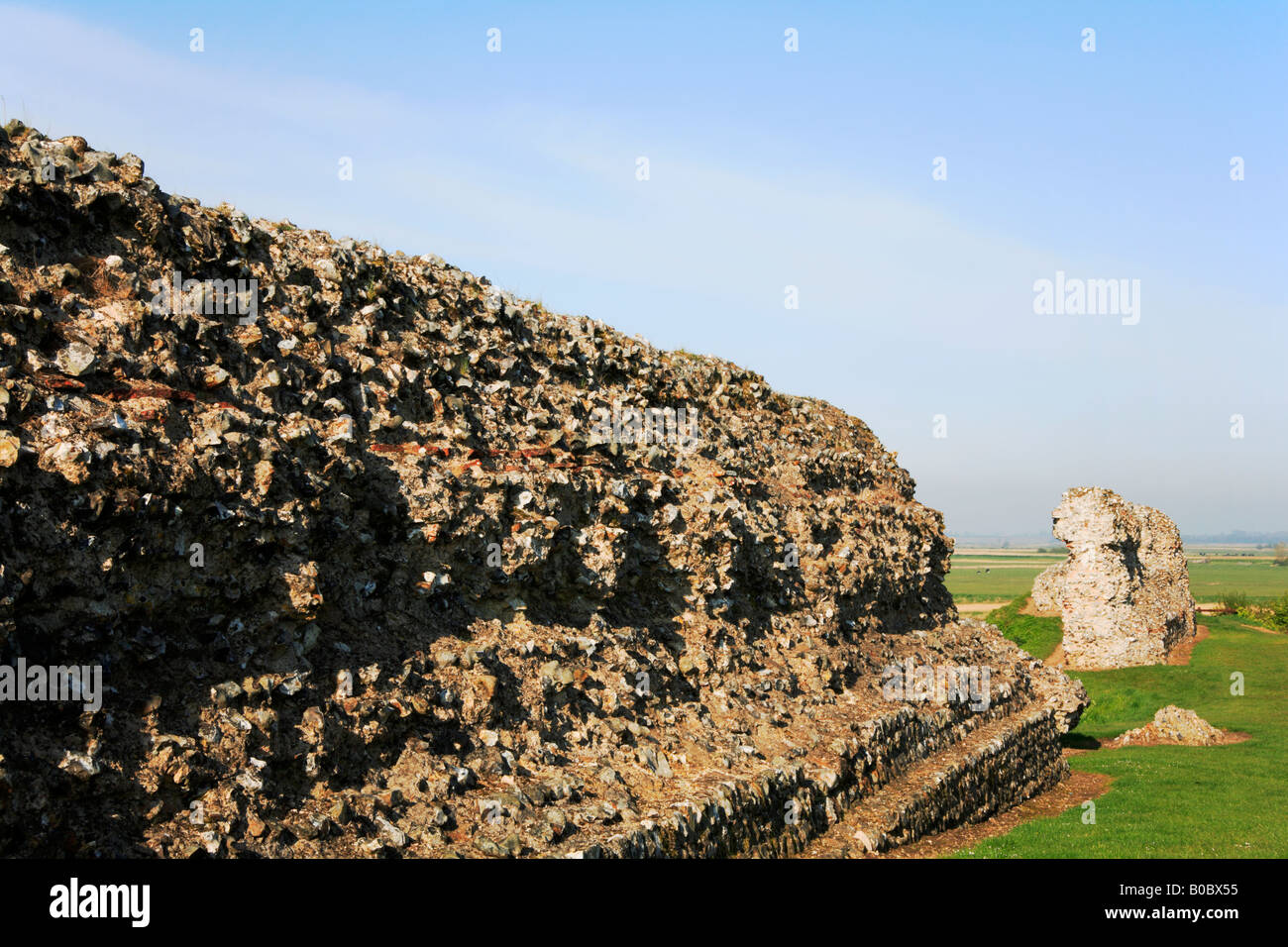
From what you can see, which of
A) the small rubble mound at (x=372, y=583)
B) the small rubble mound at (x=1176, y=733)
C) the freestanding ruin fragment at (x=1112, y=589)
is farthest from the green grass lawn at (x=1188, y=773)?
the small rubble mound at (x=372, y=583)

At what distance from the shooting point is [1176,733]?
28.5 m

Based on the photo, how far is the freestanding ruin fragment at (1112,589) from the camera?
4309 cm

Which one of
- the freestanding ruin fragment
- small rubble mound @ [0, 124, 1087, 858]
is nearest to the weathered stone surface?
small rubble mound @ [0, 124, 1087, 858]

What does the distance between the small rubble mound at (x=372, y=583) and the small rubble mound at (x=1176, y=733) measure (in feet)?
40.9

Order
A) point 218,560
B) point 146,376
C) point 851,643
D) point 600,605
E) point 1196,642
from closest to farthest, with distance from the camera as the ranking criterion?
1. point 218,560
2. point 146,376
3. point 600,605
4. point 851,643
5. point 1196,642

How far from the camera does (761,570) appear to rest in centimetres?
1788

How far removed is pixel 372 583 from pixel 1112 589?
139 feet

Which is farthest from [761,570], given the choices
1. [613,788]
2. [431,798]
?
[431,798]

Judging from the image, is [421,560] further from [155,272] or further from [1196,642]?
[1196,642]

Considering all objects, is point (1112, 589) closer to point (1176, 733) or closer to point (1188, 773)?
point (1176, 733)

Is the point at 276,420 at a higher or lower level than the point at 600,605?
higher

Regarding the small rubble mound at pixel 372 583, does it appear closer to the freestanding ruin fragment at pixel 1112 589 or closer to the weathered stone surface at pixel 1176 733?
the weathered stone surface at pixel 1176 733
